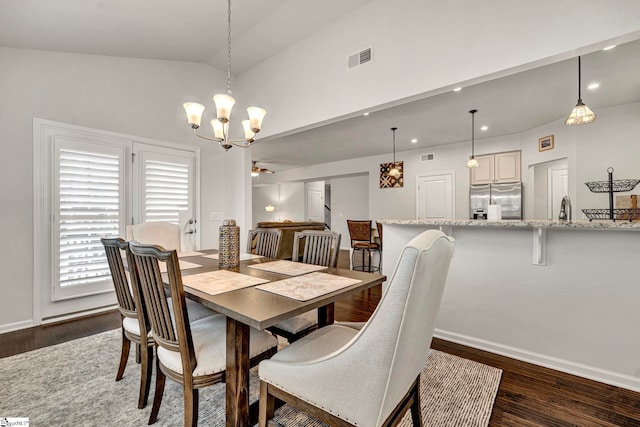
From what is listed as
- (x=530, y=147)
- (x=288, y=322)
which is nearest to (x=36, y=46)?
(x=288, y=322)

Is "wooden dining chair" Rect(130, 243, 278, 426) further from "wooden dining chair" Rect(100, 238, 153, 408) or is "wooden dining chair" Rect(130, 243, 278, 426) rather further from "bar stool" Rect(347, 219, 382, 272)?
"bar stool" Rect(347, 219, 382, 272)

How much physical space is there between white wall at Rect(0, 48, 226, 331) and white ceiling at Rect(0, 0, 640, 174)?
17cm

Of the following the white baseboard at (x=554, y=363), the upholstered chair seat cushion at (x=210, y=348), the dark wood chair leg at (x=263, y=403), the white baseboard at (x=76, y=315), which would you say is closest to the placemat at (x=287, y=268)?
the upholstered chair seat cushion at (x=210, y=348)

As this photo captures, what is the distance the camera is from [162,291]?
1.25 meters

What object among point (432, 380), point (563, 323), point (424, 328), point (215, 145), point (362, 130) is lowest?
point (432, 380)

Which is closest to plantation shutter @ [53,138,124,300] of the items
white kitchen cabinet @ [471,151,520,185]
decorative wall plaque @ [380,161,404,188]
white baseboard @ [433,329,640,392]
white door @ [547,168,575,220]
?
white baseboard @ [433,329,640,392]

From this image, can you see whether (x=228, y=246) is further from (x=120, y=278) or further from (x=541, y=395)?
(x=541, y=395)

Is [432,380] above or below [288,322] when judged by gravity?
below

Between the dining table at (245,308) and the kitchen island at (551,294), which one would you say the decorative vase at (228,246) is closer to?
the dining table at (245,308)

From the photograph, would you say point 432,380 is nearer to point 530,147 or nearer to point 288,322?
point 288,322

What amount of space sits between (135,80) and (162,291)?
3.49 m

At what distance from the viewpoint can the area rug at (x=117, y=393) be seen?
155cm

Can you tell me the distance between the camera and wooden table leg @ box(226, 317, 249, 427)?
122 cm

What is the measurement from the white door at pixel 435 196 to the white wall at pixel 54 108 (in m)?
5.40
